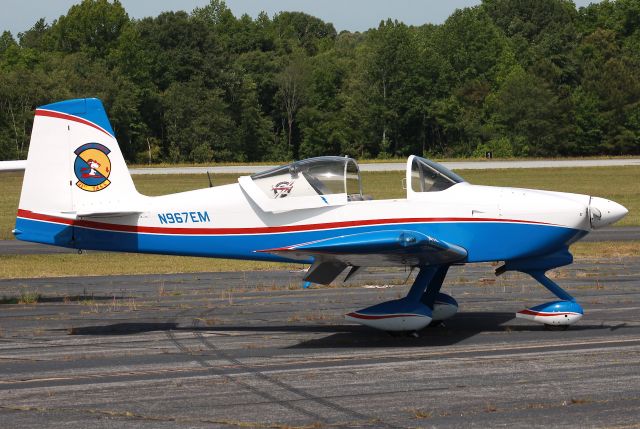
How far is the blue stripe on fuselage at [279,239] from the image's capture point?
12492 millimetres

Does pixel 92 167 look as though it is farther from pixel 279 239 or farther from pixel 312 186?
pixel 312 186

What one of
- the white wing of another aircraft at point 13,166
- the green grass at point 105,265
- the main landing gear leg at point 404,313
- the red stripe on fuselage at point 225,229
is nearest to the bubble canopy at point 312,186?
the red stripe on fuselage at point 225,229

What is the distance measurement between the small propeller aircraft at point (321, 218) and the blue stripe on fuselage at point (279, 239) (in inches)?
0.5

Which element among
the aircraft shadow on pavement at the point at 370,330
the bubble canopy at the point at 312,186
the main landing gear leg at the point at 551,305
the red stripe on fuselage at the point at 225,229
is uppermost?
the bubble canopy at the point at 312,186

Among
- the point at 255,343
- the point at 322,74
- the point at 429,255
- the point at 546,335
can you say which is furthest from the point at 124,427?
the point at 322,74

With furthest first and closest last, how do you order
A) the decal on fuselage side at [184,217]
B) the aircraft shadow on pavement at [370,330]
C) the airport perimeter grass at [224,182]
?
the airport perimeter grass at [224,182] → the decal on fuselage side at [184,217] → the aircraft shadow on pavement at [370,330]

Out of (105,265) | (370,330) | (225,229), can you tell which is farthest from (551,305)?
(105,265)

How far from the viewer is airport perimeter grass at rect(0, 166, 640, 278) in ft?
77.3

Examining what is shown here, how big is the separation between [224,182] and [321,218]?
1769 inches

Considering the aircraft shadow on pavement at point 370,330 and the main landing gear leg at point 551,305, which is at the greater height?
the main landing gear leg at point 551,305

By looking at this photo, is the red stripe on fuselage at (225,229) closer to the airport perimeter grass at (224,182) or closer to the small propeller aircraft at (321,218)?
the small propeller aircraft at (321,218)

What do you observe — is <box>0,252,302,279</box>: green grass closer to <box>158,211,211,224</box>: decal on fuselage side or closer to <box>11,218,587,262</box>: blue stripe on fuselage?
<box>11,218,587,262</box>: blue stripe on fuselage

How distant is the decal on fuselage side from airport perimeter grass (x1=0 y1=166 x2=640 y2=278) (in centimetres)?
173

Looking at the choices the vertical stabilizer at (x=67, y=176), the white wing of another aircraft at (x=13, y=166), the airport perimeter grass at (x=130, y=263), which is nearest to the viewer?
the vertical stabilizer at (x=67, y=176)
